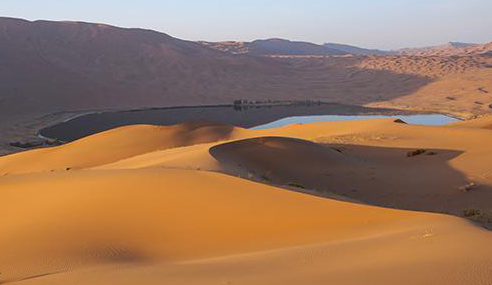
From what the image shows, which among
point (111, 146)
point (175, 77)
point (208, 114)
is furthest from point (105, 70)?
point (111, 146)

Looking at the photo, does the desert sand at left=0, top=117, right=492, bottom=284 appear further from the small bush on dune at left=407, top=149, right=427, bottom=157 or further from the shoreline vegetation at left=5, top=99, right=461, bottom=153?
the shoreline vegetation at left=5, top=99, right=461, bottom=153

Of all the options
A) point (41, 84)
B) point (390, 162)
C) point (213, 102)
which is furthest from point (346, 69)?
point (390, 162)

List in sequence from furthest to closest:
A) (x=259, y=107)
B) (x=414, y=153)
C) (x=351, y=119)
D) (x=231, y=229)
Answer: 1. (x=259, y=107)
2. (x=351, y=119)
3. (x=414, y=153)
4. (x=231, y=229)

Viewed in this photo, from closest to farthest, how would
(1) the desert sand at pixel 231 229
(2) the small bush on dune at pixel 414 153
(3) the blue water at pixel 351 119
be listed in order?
(1) the desert sand at pixel 231 229 → (2) the small bush on dune at pixel 414 153 → (3) the blue water at pixel 351 119

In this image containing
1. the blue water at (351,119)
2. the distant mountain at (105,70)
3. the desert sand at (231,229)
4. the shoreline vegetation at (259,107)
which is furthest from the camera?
the distant mountain at (105,70)

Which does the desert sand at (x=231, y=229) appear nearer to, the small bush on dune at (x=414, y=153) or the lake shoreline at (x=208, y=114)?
the small bush on dune at (x=414, y=153)

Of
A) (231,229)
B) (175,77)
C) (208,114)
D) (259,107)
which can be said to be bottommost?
(208,114)

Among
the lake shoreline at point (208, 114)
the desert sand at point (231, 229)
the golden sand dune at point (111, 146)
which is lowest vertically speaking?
the lake shoreline at point (208, 114)

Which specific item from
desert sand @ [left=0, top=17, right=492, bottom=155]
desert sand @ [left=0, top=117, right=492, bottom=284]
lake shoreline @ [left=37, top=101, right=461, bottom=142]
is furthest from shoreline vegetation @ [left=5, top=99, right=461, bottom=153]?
desert sand @ [left=0, top=117, right=492, bottom=284]

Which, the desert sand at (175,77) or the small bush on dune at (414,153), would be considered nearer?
the small bush on dune at (414,153)

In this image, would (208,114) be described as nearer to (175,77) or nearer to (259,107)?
(259,107)

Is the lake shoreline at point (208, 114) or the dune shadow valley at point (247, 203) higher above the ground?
the dune shadow valley at point (247, 203)

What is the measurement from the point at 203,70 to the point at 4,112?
3362cm

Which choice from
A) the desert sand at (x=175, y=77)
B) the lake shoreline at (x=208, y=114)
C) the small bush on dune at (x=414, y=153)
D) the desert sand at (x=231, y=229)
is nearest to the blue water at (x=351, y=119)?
the lake shoreline at (x=208, y=114)
